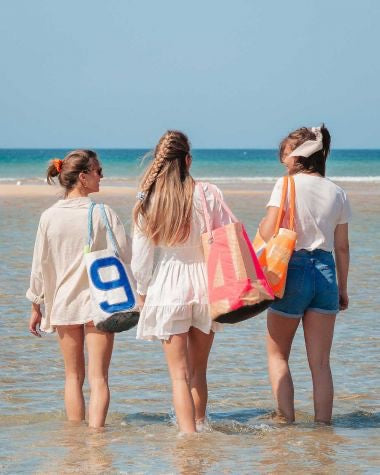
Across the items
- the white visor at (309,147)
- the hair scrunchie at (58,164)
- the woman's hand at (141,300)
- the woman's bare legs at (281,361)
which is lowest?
the woman's bare legs at (281,361)

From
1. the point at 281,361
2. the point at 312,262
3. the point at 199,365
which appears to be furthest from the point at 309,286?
the point at 199,365

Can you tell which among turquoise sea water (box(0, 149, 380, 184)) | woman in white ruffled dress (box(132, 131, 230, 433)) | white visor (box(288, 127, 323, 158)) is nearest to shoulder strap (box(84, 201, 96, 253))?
woman in white ruffled dress (box(132, 131, 230, 433))

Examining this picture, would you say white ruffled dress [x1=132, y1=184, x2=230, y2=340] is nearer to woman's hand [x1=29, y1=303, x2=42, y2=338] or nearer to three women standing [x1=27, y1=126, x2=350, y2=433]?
three women standing [x1=27, y1=126, x2=350, y2=433]

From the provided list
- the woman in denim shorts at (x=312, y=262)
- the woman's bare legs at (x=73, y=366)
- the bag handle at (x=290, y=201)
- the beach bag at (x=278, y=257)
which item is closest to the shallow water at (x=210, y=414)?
the woman's bare legs at (x=73, y=366)

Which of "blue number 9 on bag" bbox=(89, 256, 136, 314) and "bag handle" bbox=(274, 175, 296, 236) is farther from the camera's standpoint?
"bag handle" bbox=(274, 175, 296, 236)

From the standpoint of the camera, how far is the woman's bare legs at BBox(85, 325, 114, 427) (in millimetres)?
6000

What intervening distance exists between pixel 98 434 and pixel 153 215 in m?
1.32

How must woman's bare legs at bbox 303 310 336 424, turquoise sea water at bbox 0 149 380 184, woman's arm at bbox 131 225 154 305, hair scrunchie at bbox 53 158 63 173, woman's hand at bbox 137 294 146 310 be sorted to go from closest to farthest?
woman's arm at bbox 131 225 154 305
woman's hand at bbox 137 294 146 310
hair scrunchie at bbox 53 158 63 173
woman's bare legs at bbox 303 310 336 424
turquoise sea water at bbox 0 149 380 184

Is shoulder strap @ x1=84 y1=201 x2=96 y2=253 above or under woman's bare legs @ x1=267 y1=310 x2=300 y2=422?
above

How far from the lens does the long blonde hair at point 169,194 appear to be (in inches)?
225

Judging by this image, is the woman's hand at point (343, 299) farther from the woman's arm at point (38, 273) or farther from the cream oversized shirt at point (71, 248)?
the woman's arm at point (38, 273)

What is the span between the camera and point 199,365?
19.8 ft

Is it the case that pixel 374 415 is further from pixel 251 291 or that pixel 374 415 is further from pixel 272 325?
pixel 251 291

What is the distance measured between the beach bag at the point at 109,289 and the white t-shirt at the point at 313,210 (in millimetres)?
939
